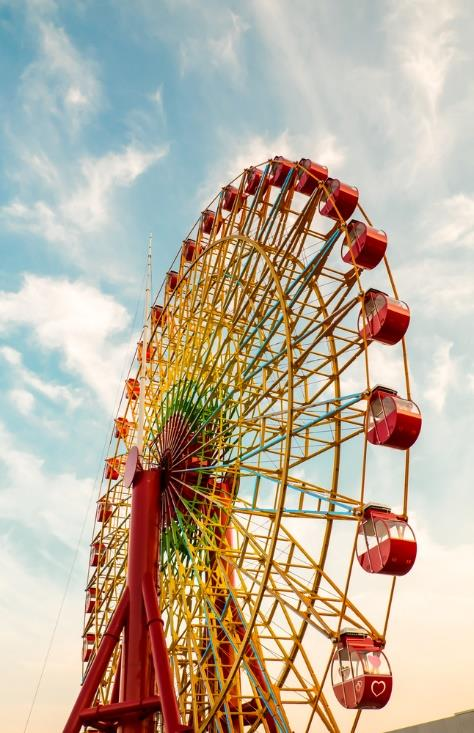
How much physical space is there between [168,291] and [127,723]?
10804 mm

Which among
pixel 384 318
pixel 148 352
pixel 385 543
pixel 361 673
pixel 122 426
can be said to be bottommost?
pixel 361 673

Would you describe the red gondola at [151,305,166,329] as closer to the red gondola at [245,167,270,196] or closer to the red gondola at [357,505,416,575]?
the red gondola at [245,167,270,196]

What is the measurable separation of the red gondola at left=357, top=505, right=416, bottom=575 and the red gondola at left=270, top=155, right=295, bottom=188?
7.73 meters

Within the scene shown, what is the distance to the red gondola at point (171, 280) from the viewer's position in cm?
1813

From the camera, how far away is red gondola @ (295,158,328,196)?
45.0ft

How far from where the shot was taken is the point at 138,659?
1177 cm

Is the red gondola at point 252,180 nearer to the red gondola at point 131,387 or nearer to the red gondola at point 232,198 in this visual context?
the red gondola at point 232,198

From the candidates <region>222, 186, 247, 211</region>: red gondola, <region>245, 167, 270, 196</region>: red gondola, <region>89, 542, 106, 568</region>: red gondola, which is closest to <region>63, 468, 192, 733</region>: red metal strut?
<region>89, 542, 106, 568</region>: red gondola

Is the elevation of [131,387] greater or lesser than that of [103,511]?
greater

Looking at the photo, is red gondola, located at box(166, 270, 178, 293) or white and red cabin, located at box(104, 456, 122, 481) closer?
red gondola, located at box(166, 270, 178, 293)

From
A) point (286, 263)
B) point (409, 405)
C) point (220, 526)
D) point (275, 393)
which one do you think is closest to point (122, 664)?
point (220, 526)

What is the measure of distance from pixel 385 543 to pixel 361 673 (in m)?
1.74

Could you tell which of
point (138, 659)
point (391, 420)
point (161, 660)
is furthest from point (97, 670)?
point (391, 420)

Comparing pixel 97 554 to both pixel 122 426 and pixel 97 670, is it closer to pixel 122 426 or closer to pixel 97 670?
pixel 122 426
